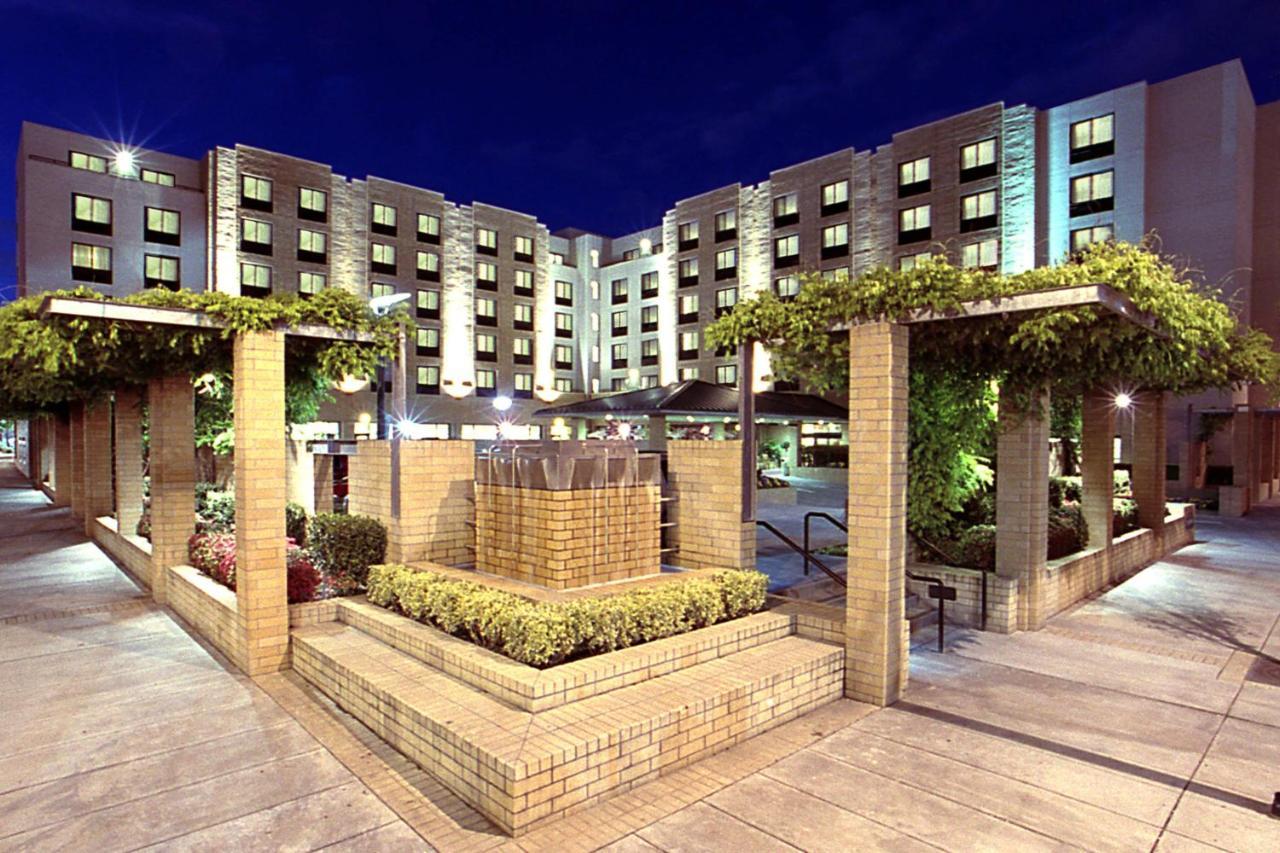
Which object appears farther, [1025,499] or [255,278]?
[255,278]

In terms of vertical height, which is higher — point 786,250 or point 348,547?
point 786,250

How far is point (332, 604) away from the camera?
7.36m


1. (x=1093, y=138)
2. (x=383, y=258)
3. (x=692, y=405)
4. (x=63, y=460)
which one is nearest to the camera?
(x=692, y=405)

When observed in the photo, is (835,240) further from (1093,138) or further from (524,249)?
(524,249)

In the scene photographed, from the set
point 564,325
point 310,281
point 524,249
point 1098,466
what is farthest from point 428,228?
point 1098,466

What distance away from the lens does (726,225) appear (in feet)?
123

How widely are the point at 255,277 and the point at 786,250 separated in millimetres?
24795

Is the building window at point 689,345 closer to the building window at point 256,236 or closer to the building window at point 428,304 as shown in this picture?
the building window at point 428,304

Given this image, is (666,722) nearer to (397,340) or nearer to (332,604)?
(332,604)

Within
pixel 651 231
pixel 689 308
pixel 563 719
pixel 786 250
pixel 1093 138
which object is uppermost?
pixel 651 231

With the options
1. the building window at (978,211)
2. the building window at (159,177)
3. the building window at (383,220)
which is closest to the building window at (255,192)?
the building window at (159,177)

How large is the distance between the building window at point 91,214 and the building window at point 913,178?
111 feet

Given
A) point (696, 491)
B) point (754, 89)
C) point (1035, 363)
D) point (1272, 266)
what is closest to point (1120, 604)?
point (1035, 363)

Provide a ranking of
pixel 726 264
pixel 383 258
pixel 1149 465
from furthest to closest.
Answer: pixel 726 264 → pixel 383 258 → pixel 1149 465
